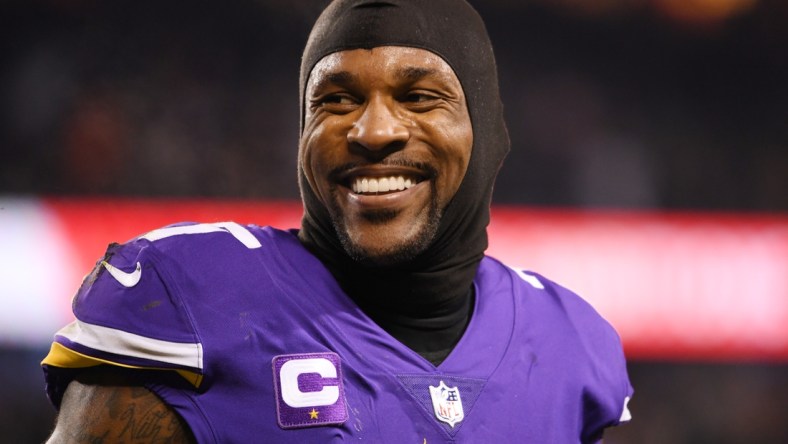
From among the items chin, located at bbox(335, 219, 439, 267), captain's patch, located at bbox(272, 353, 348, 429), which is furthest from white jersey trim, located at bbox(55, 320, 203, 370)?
chin, located at bbox(335, 219, 439, 267)

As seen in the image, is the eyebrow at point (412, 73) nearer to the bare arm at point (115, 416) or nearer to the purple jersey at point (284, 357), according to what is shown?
the purple jersey at point (284, 357)

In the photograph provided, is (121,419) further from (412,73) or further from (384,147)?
(412,73)

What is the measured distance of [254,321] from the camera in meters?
1.55

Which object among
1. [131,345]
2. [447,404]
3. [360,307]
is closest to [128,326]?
[131,345]

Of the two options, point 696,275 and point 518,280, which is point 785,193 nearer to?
point 696,275

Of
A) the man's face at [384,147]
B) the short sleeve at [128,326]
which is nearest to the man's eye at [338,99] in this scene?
the man's face at [384,147]

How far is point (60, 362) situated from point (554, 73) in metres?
4.18

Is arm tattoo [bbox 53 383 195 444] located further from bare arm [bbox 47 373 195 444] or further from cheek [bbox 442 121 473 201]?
cheek [bbox 442 121 473 201]

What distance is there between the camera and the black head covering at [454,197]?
169cm

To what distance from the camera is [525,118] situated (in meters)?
5.19

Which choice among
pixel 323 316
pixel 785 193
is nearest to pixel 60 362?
pixel 323 316

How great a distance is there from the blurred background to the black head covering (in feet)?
9.20

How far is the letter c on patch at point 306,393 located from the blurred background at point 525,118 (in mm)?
2941

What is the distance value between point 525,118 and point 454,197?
3541mm
